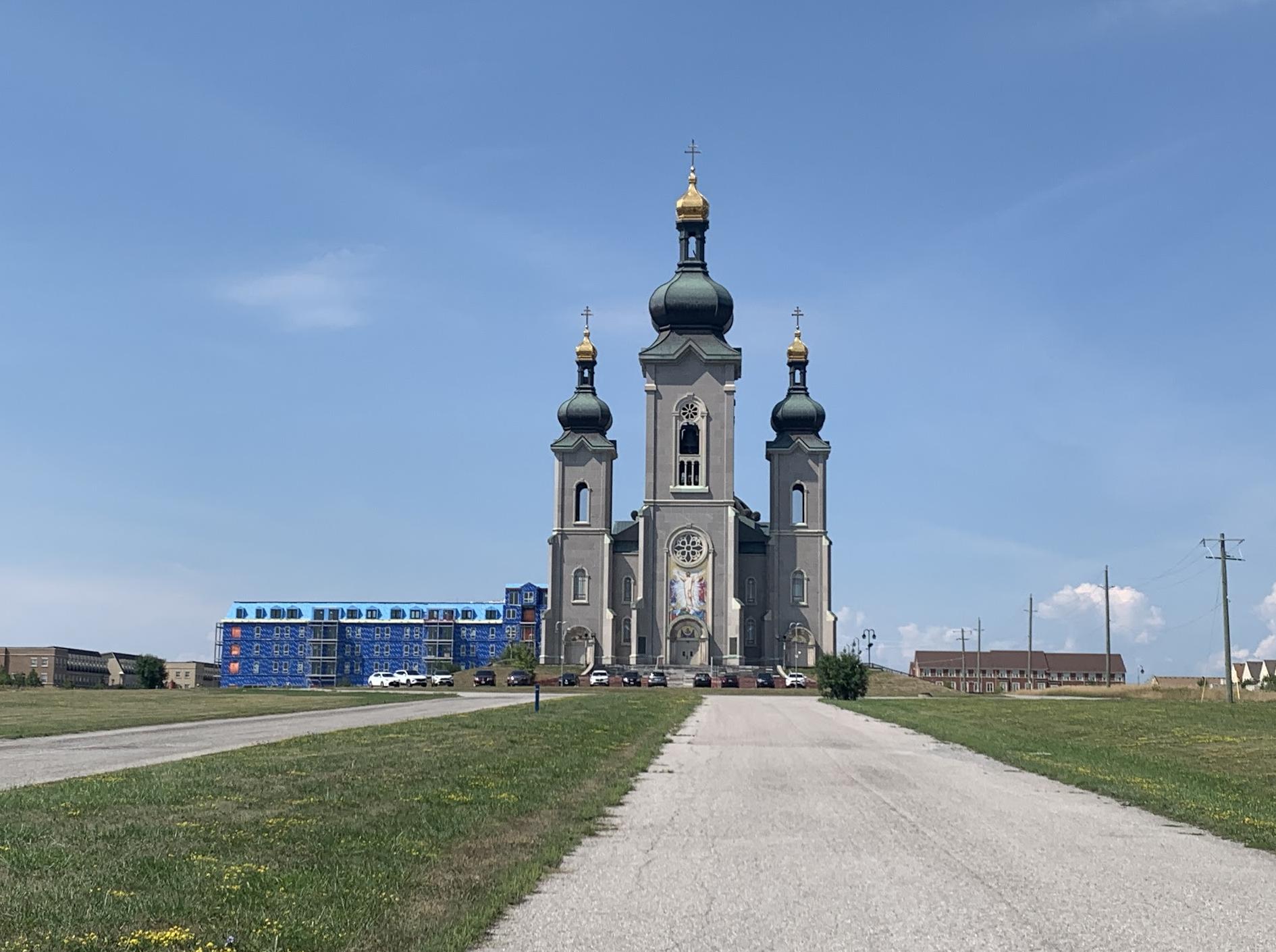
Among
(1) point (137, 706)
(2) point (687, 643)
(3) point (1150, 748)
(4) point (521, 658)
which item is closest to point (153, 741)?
(1) point (137, 706)

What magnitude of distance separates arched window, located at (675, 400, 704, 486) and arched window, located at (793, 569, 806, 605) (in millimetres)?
10117

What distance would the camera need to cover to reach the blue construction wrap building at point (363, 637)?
166m

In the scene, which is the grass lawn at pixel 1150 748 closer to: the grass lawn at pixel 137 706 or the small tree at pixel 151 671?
the grass lawn at pixel 137 706

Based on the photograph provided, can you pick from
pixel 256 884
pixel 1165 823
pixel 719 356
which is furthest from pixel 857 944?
pixel 719 356

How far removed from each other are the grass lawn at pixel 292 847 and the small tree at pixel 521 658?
226 feet

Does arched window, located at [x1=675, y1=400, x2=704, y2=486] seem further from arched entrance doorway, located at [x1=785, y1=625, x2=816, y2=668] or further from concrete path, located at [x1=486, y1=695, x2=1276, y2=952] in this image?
concrete path, located at [x1=486, y1=695, x2=1276, y2=952]

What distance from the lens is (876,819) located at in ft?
51.9

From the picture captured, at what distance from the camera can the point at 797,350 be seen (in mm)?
109875

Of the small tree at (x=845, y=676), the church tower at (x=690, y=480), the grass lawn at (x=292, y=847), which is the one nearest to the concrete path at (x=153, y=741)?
the grass lawn at (x=292, y=847)

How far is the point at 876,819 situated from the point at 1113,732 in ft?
67.3

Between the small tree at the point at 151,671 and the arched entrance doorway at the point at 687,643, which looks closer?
the small tree at the point at 151,671

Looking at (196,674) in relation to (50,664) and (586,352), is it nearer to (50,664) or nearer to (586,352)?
(50,664)

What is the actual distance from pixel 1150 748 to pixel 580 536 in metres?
75.7

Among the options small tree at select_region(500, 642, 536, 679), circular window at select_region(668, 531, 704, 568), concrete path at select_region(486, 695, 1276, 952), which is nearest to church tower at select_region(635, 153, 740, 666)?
circular window at select_region(668, 531, 704, 568)
